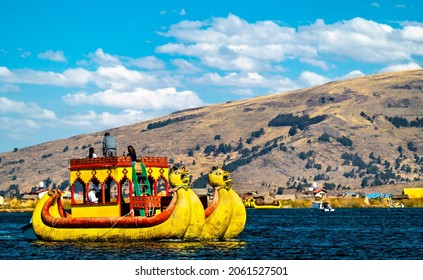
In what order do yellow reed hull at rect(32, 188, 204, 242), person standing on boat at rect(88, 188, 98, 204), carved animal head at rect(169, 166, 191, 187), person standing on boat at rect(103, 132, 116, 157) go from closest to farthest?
yellow reed hull at rect(32, 188, 204, 242) < carved animal head at rect(169, 166, 191, 187) < person standing on boat at rect(103, 132, 116, 157) < person standing on boat at rect(88, 188, 98, 204)

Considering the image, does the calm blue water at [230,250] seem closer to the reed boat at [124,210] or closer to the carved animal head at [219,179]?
the reed boat at [124,210]

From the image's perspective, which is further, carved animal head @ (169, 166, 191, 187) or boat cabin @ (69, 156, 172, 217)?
boat cabin @ (69, 156, 172, 217)

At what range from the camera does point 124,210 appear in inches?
2472

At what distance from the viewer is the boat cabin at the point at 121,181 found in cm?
6066

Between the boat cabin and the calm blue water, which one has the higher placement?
the boat cabin

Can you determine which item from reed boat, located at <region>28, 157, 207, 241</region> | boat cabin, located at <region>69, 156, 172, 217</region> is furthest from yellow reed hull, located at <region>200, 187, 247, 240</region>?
boat cabin, located at <region>69, 156, 172, 217</region>

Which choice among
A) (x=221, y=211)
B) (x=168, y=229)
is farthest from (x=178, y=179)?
(x=221, y=211)

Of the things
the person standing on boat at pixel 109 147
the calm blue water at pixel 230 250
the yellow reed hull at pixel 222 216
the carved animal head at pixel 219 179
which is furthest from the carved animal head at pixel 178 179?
the person standing on boat at pixel 109 147

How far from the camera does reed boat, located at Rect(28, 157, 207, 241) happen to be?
5772 cm

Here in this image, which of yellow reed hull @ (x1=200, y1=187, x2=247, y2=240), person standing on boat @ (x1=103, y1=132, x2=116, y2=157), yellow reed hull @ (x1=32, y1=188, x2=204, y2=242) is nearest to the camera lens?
yellow reed hull @ (x1=32, y1=188, x2=204, y2=242)

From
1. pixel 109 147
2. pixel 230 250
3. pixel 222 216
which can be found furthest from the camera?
pixel 109 147

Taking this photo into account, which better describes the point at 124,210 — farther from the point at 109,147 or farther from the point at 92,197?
the point at 109,147

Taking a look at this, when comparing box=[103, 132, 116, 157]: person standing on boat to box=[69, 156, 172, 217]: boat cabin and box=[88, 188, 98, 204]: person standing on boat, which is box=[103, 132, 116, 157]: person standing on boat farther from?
box=[88, 188, 98, 204]: person standing on boat

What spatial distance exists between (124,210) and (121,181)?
266 centimetres
